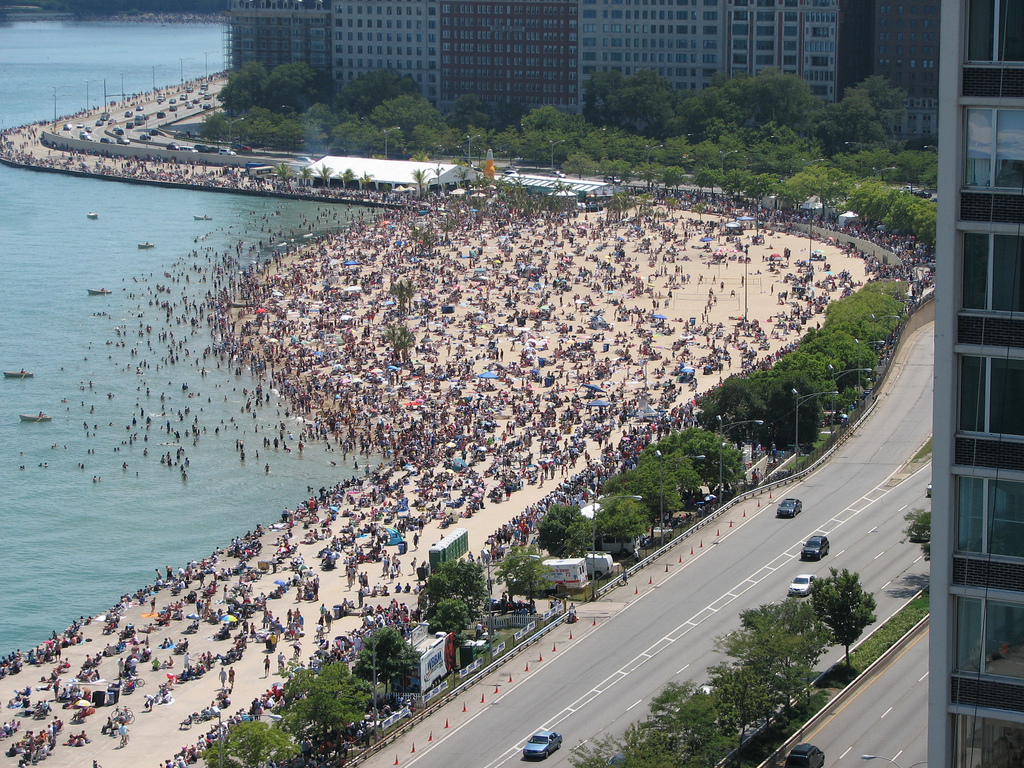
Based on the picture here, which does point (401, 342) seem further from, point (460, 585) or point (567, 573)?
point (460, 585)

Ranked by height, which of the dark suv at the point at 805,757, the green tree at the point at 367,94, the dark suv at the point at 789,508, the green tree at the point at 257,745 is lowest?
the green tree at the point at 257,745

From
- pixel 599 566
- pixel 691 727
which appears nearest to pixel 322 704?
pixel 691 727

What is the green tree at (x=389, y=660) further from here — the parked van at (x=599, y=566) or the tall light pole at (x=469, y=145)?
the tall light pole at (x=469, y=145)

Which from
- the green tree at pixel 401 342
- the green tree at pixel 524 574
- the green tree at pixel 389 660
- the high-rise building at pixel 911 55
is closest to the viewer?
the green tree at pixel 389 660

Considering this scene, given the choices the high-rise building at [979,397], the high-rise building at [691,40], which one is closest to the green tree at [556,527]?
the high-rise building at [979,397]

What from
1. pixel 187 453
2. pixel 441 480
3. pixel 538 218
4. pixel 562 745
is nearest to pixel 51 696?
pixel 562 745

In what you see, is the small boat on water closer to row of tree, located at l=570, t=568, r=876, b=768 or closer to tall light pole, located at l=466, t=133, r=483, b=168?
row of tree, located at l=570, t=568, r=876, b=768
